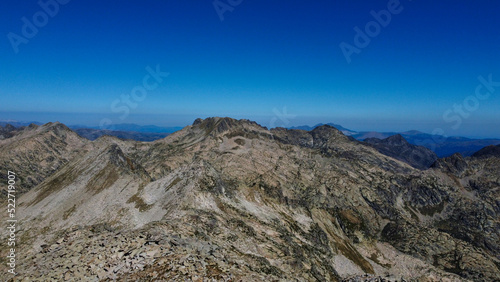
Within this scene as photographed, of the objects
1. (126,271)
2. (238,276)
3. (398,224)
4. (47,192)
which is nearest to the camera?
(126,271)

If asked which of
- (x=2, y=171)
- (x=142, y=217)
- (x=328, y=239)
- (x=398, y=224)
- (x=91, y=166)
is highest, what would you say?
(x=91, y=166)

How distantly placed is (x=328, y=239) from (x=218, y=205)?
73.0 meters

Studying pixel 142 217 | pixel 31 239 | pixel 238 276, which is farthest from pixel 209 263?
pixel 31 239

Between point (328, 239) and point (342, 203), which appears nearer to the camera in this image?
point (328, 239)

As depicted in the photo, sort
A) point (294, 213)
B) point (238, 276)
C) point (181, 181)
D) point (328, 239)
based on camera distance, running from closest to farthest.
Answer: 1. point (238, 276)
2. point (181, 181)
3. point (328, 239)
4. point (294, 213)

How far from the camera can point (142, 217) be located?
80.4 metres

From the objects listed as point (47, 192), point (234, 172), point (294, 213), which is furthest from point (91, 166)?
point (294, 213)

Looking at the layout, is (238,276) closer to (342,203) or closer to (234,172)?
(234,172)

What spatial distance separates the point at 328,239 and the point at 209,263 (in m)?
115

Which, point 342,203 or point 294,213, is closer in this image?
point 294,213

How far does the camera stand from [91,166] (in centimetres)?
12125

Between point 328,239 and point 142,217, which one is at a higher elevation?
point 142,217

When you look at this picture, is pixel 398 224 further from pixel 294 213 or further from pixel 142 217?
pixel 142 217

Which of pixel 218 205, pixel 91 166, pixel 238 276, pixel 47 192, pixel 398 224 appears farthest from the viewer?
pixel 398 224
